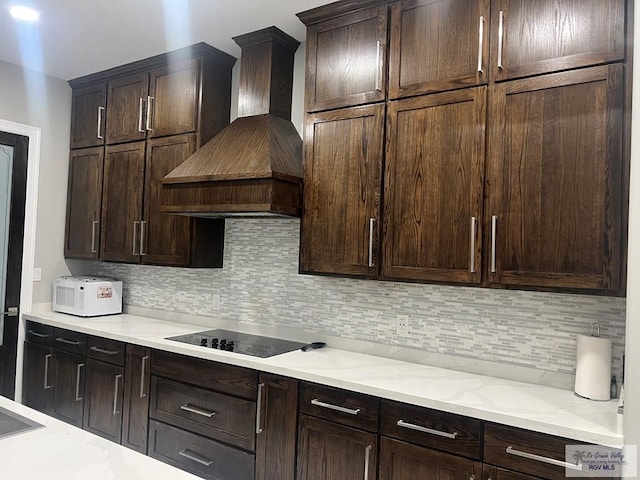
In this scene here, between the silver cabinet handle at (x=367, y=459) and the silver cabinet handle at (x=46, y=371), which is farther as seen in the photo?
the silver cabinet handle at (x=46, y=371)

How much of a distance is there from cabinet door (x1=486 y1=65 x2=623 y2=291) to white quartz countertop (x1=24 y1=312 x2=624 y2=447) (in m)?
0.47

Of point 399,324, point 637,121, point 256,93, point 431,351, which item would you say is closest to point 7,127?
point 256,93

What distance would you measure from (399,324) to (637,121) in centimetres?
143

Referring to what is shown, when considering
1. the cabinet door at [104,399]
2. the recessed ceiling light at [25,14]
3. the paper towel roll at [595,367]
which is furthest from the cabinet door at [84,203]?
the paper towel roll at [595,367]

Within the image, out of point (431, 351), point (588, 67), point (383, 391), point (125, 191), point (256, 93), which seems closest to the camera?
point (588, 67)

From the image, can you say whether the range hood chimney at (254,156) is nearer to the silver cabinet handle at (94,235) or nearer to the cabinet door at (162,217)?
the cabinet door at (162,217)

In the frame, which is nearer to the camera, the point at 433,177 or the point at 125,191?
the point at 433,177

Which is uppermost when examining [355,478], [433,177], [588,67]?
[588,67]

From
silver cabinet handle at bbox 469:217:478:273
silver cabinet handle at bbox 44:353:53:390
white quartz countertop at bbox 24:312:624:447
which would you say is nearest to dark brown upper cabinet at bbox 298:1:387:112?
silver cabinet handle at bbox 469:217:478:273

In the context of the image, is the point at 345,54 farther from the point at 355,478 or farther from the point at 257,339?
the point at 355,478

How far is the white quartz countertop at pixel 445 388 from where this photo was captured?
162cm

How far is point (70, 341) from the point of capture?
10.6 ft

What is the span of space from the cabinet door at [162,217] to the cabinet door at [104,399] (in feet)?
2.47

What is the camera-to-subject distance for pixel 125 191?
3373mm
